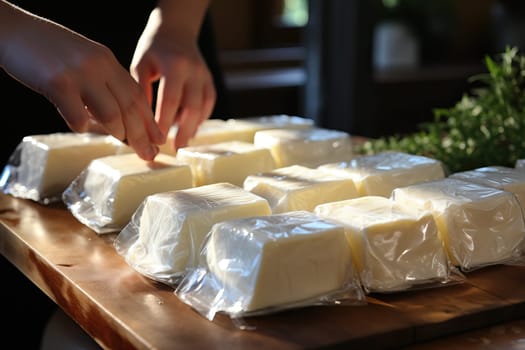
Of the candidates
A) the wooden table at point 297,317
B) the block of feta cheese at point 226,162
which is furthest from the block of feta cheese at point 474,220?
the block of feta cheese at point 226,162

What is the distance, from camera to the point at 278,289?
1.04 meters

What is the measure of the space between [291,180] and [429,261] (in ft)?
1.19

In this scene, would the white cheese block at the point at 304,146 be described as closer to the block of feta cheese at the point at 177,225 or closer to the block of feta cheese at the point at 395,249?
the block of feta cheese at the point at 177,225

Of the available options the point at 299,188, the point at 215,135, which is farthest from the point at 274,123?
the point at 299,188

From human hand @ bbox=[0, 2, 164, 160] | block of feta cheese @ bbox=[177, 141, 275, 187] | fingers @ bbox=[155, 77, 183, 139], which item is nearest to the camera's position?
human hand @ bbox=[0, 2, 164, 160]

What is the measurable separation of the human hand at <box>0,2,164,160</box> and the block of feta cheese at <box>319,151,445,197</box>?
0.48m

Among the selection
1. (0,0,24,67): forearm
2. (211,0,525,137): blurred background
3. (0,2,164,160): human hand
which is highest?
(0,0,24,67): forearm

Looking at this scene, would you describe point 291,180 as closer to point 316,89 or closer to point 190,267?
point 190,267

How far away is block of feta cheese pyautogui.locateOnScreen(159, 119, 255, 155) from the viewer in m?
1.83

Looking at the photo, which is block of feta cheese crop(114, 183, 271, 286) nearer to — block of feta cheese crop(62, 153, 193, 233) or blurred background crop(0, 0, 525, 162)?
block of feta cheese crop(62, 153, 193, 233)

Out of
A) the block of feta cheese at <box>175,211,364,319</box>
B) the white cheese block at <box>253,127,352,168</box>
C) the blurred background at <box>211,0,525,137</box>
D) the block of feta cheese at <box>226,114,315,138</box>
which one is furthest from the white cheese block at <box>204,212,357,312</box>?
the blurred background at <box>211,0,525,137</box>

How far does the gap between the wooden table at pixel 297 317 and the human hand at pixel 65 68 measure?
0.94 ft

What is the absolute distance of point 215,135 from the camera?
190cm

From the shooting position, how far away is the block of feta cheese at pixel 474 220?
47.6 inches
